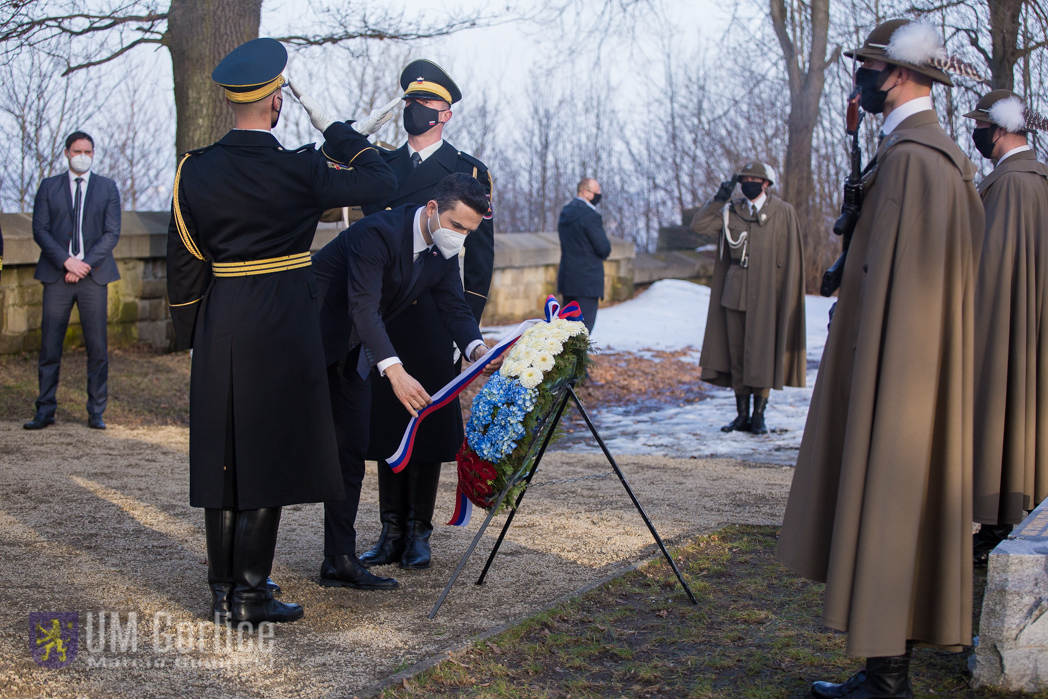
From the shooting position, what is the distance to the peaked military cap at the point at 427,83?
488 centimetres

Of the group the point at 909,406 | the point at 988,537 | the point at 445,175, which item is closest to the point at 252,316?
the point at 445,175

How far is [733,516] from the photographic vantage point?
562 centimetres

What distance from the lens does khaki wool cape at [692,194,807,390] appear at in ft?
27.8

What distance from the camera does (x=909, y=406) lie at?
296 cm

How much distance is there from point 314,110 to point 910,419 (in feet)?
7.86

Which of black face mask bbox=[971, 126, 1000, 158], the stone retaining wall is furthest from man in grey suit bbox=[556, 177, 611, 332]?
black face mask bbox=[971, 126, 1000, 158]

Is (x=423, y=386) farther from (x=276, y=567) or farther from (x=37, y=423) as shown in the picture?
(x=37, y=423)

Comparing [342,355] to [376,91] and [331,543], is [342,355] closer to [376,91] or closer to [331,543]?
[331,543]

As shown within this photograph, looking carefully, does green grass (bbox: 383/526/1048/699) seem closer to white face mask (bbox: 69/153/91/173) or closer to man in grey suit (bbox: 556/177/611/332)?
white face mask (bbox: 69/153/91/173)

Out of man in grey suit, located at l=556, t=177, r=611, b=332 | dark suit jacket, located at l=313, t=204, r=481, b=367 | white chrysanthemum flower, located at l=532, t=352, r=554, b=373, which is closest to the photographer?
white chrysanthemum flower, located at l=532, t=352, r=554, b=373

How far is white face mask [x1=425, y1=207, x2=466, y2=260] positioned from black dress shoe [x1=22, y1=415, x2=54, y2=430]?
4797mm

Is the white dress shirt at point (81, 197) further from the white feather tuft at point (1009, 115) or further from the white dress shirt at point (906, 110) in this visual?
the white dress shirt at point (906, 110)

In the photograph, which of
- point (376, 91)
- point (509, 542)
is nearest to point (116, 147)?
point (376, 91)

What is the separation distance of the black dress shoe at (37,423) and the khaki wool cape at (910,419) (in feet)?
21.0
